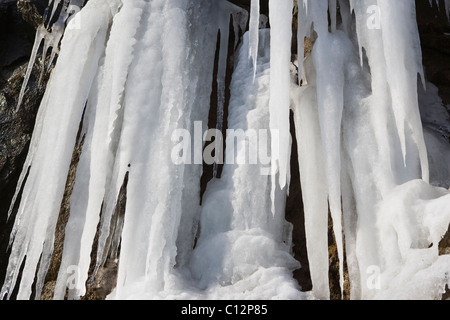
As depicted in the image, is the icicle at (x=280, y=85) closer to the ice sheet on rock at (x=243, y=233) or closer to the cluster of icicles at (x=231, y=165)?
the cluster of icicles at (x=231, y=165)

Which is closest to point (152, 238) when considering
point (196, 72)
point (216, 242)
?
point (216, 242)

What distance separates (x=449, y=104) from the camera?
3.45 meters

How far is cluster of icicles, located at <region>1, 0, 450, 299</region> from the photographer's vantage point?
257 centimetres

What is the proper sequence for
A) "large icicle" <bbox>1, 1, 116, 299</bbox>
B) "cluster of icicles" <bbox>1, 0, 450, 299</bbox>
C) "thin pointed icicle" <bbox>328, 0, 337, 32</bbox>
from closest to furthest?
"cluster of icicles" <bbox>1, 0, 450, 299</bbox> < "large icicle" <bbox>1, 1, 116, 299</bbox> < "thin pointed icicle" <bbox>328, 0, 337, 32</bbox>

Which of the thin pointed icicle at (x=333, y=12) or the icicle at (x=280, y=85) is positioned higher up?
the thin pointed icicle at (x=333, y=12)

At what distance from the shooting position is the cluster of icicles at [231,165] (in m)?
2.57

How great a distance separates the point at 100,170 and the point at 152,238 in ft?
1.59

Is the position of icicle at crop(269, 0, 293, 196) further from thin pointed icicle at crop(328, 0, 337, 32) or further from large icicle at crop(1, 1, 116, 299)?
large icicle at crop(1, 1, 116, 299)

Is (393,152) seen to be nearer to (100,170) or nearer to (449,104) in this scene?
(449,104)

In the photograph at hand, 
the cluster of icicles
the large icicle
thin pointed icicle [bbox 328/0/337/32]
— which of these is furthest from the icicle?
the large icicle

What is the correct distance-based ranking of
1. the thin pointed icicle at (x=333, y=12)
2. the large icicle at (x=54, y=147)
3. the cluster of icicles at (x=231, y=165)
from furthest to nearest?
1. the thin pointed icicle at (x=333, y=12)
2. the large icicle at (x=54, y=147)
3. the cluster of icicles at (x=231, y=165)

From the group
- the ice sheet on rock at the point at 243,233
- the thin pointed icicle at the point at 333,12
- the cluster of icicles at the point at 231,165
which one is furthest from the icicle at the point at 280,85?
the thin pointed icicle at the point at 333,12

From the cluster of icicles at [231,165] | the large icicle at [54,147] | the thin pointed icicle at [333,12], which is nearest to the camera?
the cluster of icicles at [231,165]

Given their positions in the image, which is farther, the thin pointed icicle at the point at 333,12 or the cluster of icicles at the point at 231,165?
the thin pointed icicle at the point at 333,12
